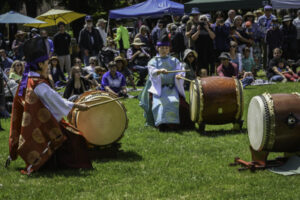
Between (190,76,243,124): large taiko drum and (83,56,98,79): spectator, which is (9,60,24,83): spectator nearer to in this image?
(83,56,98,79): spectator

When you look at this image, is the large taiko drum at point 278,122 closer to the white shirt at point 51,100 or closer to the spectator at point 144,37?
the white shirt at point 51,100

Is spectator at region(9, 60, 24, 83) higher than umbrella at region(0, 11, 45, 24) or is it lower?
lower

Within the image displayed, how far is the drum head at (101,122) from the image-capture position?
7.01 m

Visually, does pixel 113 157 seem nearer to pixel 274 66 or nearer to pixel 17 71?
pixel 17 71

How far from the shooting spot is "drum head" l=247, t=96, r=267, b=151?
5855 mm

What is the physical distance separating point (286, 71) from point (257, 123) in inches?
359

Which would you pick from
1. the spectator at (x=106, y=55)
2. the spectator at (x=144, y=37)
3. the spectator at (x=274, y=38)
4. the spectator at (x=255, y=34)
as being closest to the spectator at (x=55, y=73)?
the spectator at (x=106, y=55)

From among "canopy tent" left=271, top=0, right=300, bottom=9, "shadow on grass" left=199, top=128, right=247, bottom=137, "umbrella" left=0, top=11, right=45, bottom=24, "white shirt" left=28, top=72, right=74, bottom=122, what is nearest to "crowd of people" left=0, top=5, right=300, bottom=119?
"canopy tent" left=271, top=0, right=300, bottom=9

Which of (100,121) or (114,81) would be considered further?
(114,81)

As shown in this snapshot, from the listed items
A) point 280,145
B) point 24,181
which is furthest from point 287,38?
point 24,181

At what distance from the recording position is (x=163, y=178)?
5965 mm

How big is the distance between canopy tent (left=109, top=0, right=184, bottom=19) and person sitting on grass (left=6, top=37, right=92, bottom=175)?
14.2 metres

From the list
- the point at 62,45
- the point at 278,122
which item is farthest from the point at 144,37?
the point at 278,122

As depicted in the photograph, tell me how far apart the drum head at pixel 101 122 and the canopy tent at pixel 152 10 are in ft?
44.3
